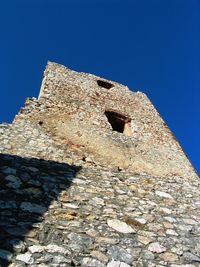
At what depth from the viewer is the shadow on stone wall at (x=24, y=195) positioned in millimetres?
3339

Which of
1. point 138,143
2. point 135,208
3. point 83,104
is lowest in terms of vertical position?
point 135,208

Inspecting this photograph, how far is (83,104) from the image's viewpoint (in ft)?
32.8

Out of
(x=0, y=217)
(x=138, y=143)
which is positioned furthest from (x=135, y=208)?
(x=138, y=143)

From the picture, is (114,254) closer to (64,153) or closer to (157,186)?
(157,186)

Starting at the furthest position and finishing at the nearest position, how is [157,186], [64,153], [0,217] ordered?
[64,153]
[157,186]
[0,217]

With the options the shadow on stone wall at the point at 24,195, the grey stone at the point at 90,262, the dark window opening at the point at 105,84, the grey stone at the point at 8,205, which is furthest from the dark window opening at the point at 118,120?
the grey stone at the point at 90,262

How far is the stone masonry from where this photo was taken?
347cm

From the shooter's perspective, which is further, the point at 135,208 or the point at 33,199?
the point at 135,208

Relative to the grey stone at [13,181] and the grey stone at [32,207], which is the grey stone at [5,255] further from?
the grey stone at [13,181]

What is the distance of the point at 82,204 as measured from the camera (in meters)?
4.30

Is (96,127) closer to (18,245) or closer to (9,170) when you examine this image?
(9,170)

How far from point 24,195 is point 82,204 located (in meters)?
0.73

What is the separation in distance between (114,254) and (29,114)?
5.03 metres

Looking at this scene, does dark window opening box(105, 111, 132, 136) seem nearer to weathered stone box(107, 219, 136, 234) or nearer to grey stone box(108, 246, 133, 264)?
weathered stone box(107, 219, 136, 234)
